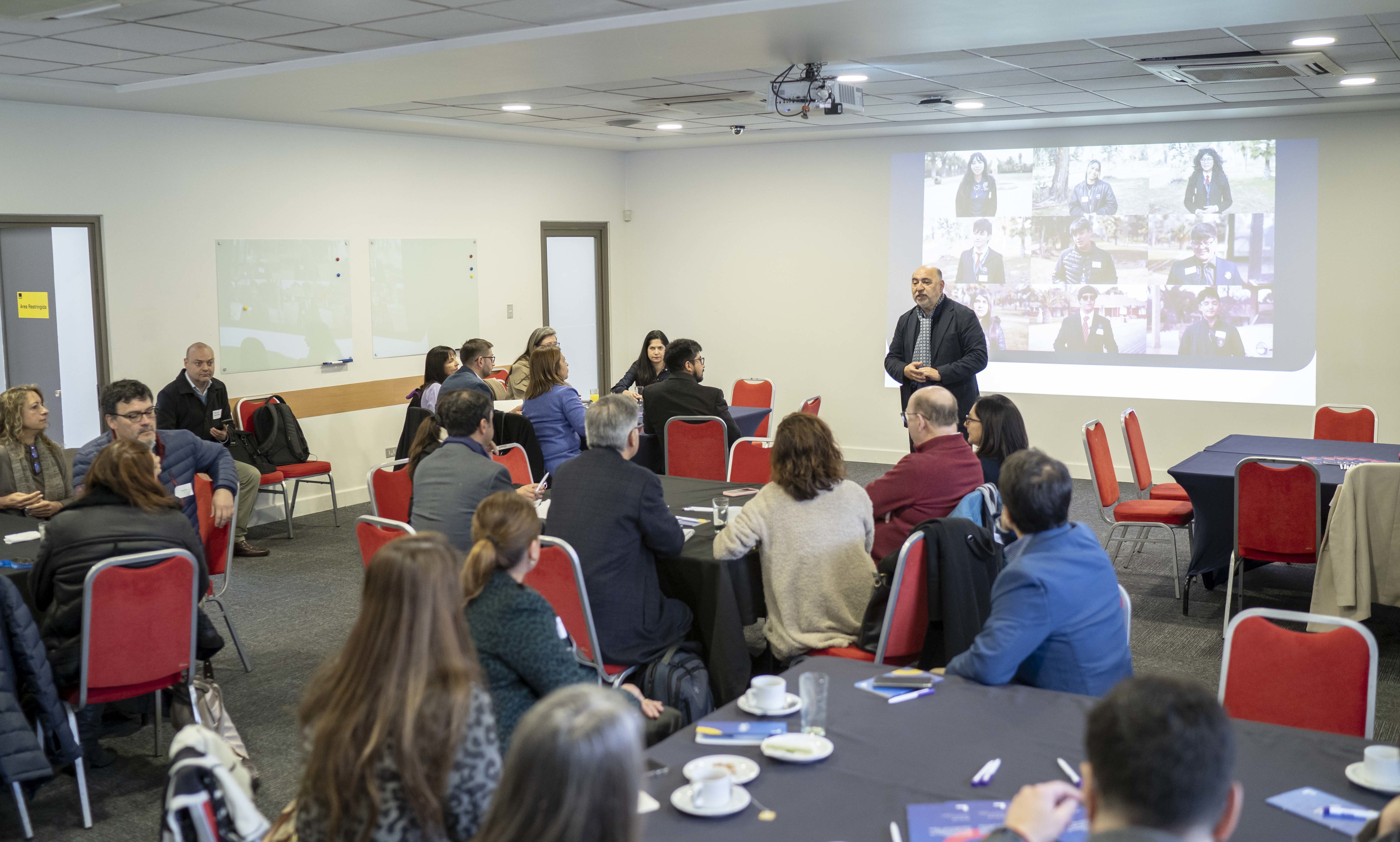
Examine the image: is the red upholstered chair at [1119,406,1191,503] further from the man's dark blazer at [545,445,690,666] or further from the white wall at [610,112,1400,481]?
the man's dark blazer at [545,445,690,666]

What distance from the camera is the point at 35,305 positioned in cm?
704

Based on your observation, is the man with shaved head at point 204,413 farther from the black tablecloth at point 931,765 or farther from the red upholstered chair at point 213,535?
the black tablecloth at point 931,765

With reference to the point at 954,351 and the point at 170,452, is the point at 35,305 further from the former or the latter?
the point at 954,351

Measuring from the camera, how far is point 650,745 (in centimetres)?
287

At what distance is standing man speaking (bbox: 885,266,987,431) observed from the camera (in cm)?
656

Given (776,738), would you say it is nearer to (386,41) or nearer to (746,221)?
(386,41)

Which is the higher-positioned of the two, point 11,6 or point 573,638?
point 11,6

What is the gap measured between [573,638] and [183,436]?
7.48ft

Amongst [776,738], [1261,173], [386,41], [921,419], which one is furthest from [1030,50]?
[776,738]

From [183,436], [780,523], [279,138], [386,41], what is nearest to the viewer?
[780,523]

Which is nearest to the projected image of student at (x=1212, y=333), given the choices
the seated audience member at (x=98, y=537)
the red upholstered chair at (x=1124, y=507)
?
the red upholstered chair at (x=1124, y=507)

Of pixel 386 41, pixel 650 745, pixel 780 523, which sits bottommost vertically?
pixel 650 745

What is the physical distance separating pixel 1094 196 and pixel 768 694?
24.8ft

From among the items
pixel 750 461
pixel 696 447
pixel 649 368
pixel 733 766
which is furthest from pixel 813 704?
pixel 649 368
